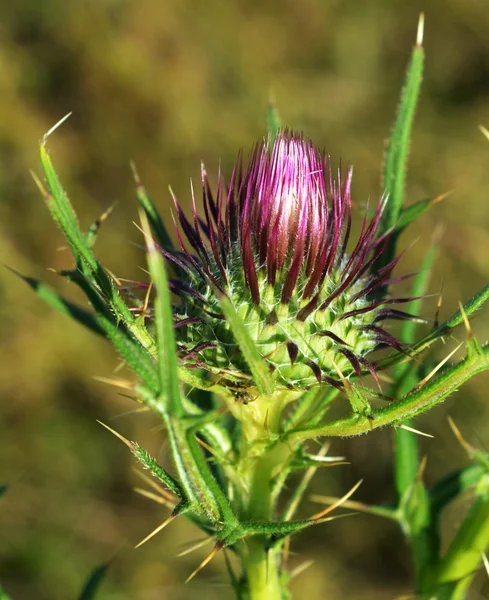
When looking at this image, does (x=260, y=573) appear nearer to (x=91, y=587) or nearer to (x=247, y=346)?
(x=91, y=587)

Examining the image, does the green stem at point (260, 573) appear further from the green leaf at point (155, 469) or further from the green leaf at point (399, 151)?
the green leaf at point (399, 151)

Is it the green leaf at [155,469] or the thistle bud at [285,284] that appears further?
the thistle bud at [285,284]

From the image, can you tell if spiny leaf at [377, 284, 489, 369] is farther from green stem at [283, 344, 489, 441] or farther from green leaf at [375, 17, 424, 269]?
green leaf at [375, 17, 424, 269]

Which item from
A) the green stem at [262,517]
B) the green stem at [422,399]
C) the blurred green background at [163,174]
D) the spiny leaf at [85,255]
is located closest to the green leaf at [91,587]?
the green stem at [262,517]

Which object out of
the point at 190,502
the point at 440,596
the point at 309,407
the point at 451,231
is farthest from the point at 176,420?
the point at 451,231

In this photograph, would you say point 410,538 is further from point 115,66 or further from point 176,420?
point 115,66

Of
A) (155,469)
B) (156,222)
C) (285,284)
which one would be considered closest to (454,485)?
(285,284)

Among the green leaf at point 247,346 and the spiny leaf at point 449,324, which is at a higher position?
the green leaf at point 247,346
